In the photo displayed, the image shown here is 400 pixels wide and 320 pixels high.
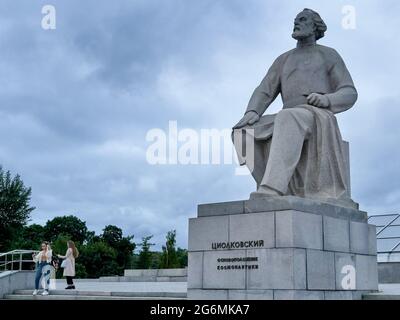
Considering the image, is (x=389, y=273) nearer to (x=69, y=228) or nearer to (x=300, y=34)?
(x=300, y=34)

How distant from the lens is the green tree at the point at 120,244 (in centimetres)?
4794

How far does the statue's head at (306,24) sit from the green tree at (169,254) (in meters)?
21.5

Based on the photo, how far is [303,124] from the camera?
30.0 ft

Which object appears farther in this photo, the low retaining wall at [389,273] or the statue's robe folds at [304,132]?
the low retaining wall at [389,273]

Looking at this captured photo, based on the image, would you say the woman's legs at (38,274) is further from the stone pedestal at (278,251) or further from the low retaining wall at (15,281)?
the stone pedestal at (278,251)

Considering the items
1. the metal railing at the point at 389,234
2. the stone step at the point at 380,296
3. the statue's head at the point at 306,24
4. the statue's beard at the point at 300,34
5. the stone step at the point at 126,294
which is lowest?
the stone step at the point at 126,294

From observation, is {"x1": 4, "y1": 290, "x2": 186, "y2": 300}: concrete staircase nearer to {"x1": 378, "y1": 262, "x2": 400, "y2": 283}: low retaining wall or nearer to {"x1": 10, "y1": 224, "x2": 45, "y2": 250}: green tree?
{"x1": 378, "y1": 262, "x2": 400, "y2": 283}: low retaining wall

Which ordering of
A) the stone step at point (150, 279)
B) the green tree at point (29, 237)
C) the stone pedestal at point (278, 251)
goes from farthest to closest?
the green tree at point (29, 237) < the stone step at point (150, 279) < the stone pedestal at point (278, 251)

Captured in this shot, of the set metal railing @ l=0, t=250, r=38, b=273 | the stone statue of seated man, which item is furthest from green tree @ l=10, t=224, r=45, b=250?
the stone statue of seated man

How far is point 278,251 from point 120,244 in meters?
44.2

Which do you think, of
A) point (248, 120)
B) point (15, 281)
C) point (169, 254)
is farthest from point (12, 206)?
point (248, 120)

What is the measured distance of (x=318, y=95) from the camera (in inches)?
373

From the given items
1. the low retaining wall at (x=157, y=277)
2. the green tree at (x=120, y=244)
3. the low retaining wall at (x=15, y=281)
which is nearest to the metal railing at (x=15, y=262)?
the low retaining wall at (x=15, y=281)
